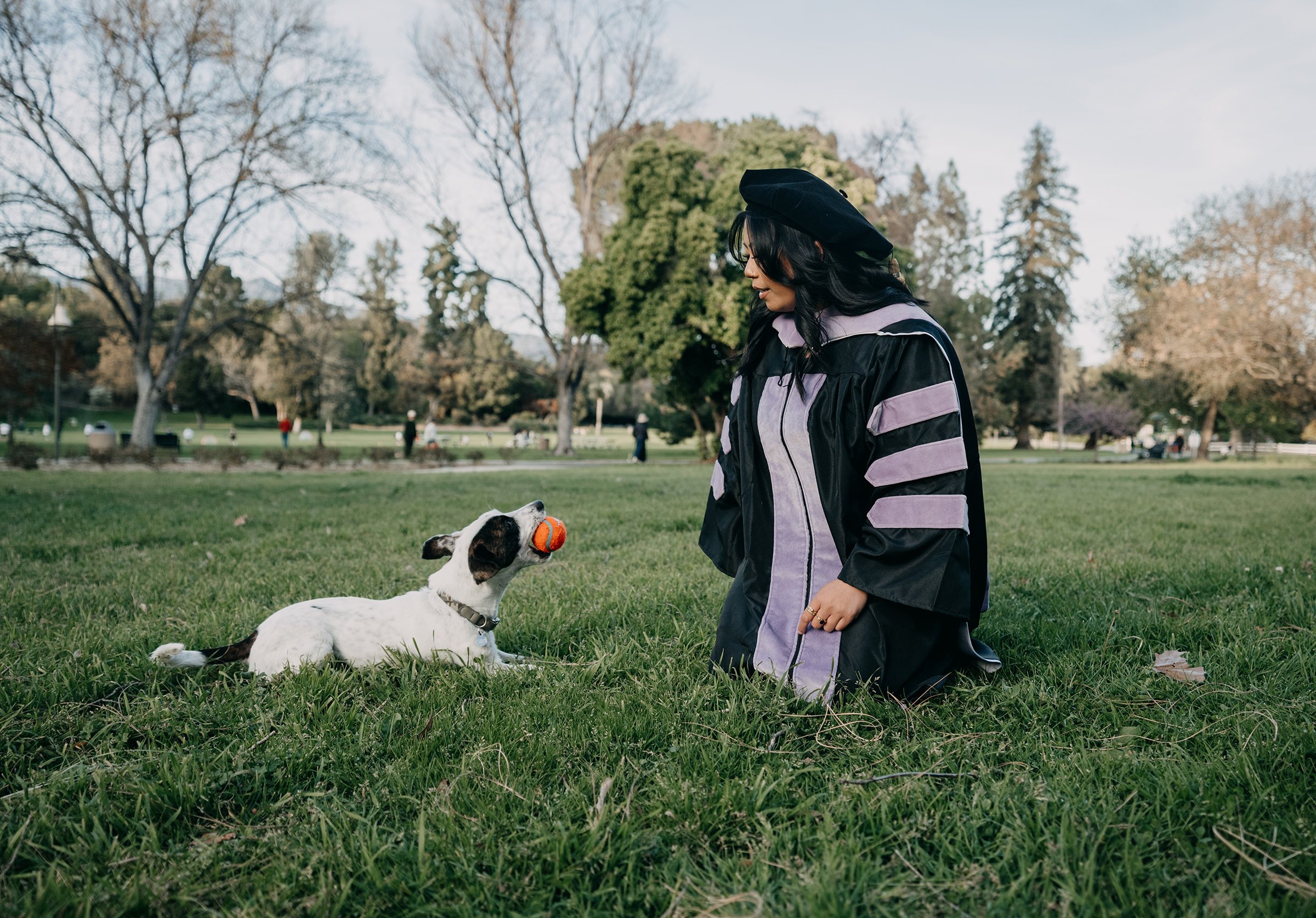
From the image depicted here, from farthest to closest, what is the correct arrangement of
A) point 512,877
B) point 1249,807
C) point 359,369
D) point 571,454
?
1. point 359,369
2. point 571,454
3. point 1249,807
4. point 512,877

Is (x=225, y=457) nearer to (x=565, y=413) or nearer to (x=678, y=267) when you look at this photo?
(x=678, y=267)

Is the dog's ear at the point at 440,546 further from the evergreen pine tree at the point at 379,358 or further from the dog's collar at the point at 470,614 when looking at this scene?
the evergreen pine tree at the point at 379,358

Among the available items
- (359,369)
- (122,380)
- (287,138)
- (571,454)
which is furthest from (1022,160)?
(122,380)

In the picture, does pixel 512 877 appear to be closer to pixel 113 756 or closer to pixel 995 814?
pixel 995 814

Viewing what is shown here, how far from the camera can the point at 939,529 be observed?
261 centimetres

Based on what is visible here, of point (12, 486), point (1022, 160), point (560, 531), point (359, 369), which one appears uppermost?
point (1022, 160)

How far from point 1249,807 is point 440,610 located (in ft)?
8.93

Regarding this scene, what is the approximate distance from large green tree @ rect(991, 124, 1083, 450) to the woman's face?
1958 inches

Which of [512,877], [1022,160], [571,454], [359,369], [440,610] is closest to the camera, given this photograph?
[512,877]

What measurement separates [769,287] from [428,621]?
192cm

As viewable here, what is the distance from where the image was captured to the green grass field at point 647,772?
1.73 m

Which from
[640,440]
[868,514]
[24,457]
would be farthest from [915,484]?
[640,440]

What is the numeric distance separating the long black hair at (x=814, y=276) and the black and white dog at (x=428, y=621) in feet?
4.04

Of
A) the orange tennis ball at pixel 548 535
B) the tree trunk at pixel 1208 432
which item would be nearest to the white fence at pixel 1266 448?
the tree trunk at pixel 1208 432
